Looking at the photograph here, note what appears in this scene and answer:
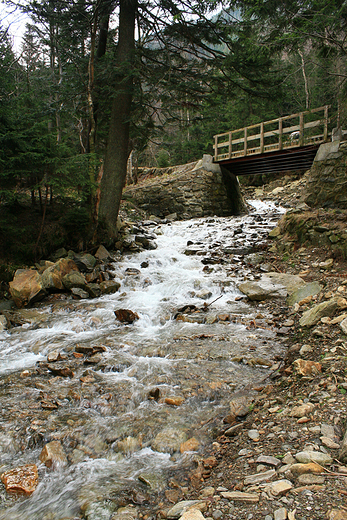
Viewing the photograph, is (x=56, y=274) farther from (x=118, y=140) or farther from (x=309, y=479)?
(x=309, y=479)

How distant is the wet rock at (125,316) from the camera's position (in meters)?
5.71

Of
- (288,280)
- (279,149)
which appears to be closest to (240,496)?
(288,280)

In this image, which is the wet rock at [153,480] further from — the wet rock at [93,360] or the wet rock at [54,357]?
the wet rock at [54,357]

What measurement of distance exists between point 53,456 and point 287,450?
1.88m

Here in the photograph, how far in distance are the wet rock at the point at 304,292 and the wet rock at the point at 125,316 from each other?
3047 mm

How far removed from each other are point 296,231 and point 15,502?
8568 mm

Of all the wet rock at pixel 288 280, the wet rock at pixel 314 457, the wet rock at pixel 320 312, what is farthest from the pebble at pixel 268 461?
the wet rock at pixel 288 280

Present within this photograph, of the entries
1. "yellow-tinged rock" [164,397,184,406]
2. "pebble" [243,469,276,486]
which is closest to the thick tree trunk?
"yellow-tinged rock" [164,397,184,406]

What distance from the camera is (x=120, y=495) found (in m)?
2.13

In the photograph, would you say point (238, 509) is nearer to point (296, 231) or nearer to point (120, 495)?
point (120, 495)

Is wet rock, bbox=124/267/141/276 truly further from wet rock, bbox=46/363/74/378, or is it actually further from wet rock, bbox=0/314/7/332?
wet rock, bbox=46/363/74/378

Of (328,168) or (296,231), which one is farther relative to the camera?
(328,168)

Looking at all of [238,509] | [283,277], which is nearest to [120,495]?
[238,509]

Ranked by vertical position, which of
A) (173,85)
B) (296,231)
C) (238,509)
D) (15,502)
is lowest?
(15,502)
